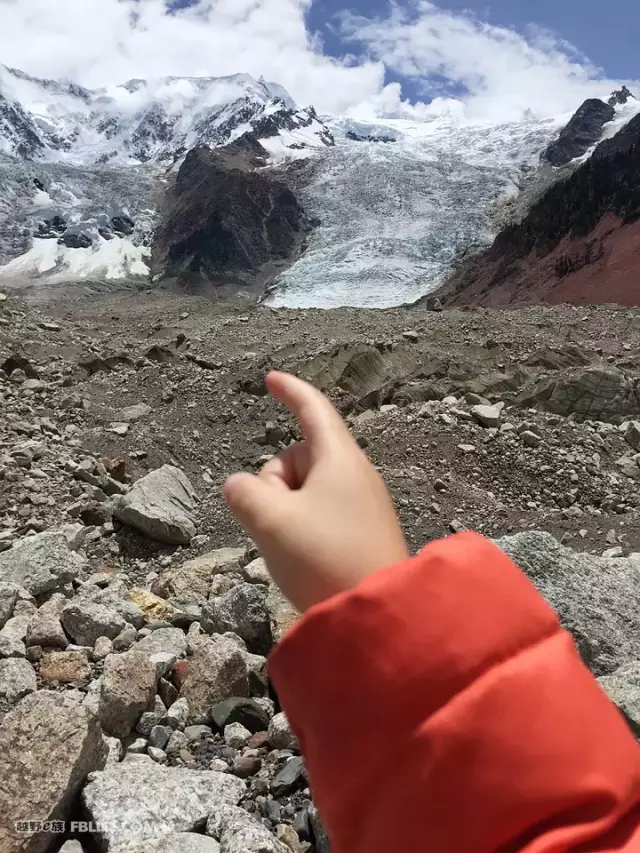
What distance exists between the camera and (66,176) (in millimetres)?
59531

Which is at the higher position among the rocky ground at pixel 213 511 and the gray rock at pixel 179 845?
the gray rock at pixel 179 845

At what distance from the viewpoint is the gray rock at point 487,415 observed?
7.08 meters

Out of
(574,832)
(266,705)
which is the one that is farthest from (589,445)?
(574,832)

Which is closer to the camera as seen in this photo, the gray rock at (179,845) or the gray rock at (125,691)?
the gray rock at (179,845)

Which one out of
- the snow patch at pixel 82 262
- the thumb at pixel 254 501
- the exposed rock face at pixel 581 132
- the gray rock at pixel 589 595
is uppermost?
the exposed rock face at pixel 581 132

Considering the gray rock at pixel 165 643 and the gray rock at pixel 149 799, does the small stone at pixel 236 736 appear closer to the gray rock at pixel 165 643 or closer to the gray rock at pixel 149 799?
the gray rock at pixel 149 799

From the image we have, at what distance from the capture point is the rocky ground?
2002 millimetres

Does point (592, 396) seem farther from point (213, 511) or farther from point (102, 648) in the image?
point (102, 648)

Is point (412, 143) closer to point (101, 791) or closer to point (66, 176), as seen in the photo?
point (66, 176)

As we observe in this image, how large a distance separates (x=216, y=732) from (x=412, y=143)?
64.7 m

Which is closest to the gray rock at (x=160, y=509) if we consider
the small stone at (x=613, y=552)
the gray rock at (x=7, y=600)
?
the gray rock at (x=7, y=600)

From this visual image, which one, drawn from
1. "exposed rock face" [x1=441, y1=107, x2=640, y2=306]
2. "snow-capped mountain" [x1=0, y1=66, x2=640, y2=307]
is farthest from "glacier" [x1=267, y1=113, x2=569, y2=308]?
"exposed rock face" [x1=441, y1=107, x2=640, y2=306]

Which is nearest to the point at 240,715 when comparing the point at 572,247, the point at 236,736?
the point at 236,736

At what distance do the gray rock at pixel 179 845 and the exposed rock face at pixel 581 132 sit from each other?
62.4 m
